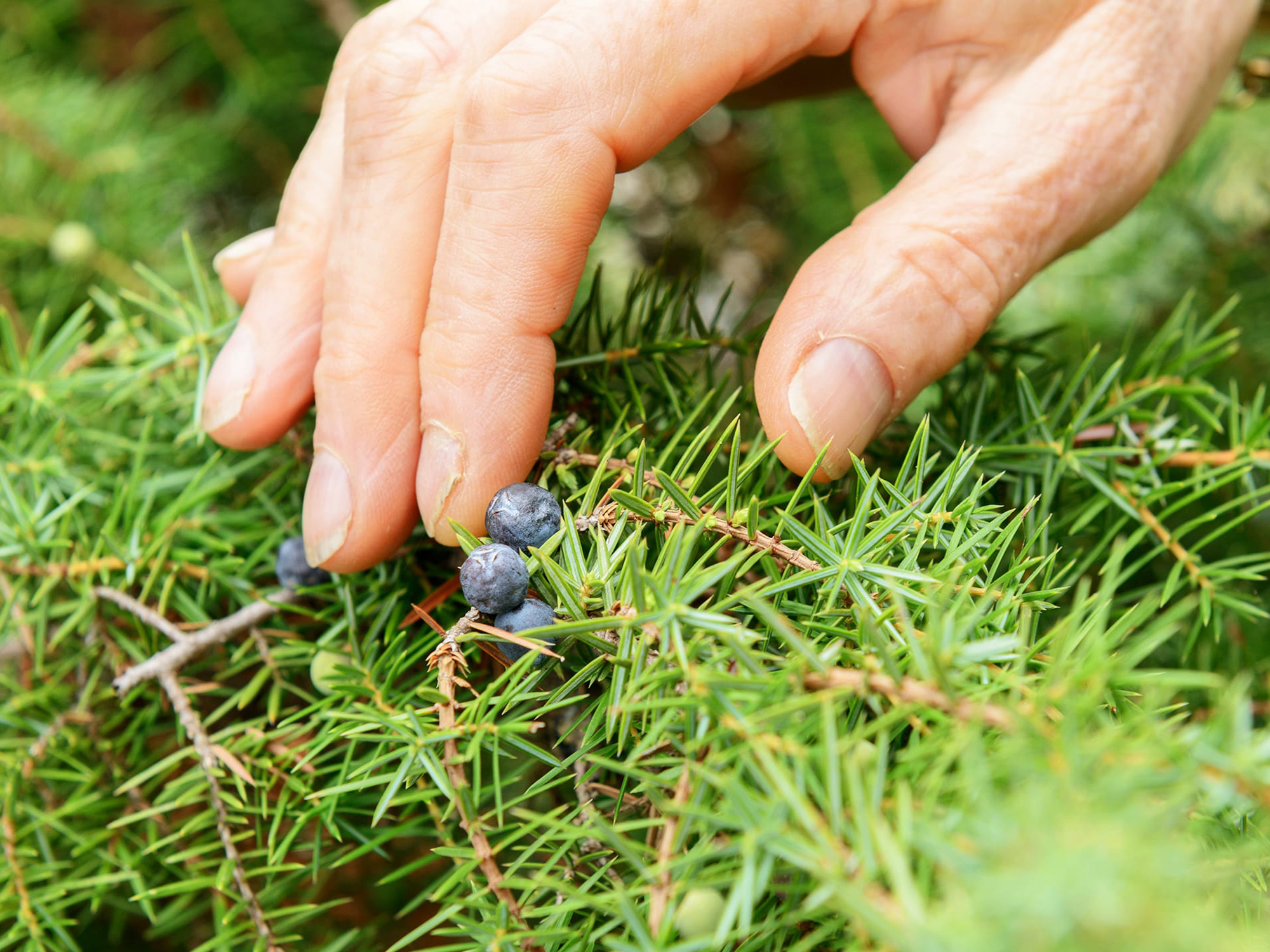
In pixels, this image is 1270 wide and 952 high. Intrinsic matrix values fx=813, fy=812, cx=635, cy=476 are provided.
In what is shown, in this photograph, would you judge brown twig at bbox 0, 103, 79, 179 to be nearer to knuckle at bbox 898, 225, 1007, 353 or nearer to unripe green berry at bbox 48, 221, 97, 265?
unripe green berry at bbox 48, 221, 97, 265

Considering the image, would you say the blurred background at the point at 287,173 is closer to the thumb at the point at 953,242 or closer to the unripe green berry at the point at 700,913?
the thumb at the point at 953,242

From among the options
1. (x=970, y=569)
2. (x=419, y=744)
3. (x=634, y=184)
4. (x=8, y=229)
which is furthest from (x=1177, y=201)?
(x=8, y=229)

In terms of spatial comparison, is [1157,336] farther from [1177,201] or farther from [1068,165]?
[1177,201]

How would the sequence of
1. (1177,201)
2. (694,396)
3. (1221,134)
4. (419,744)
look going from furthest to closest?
(1221,134)
(1177,201)
(694,396)
(419,744)

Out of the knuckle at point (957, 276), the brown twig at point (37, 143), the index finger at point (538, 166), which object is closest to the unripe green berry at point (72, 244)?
the brown twig at point (37, 143)

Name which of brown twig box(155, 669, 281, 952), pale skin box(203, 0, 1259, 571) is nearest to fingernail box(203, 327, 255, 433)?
pale skin box(203, 0, 1259, 571)

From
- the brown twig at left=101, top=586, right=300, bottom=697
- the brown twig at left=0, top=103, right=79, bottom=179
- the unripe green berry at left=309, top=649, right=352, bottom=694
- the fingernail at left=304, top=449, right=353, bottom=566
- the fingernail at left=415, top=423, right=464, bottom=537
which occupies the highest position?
the brown twig at left=0, top=103, right=79, bottom=179
